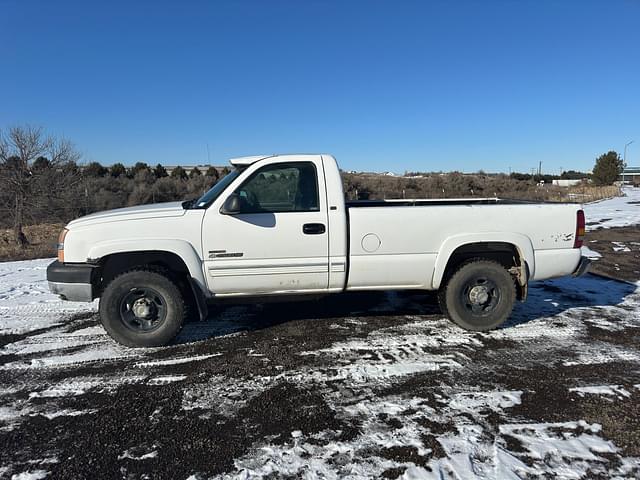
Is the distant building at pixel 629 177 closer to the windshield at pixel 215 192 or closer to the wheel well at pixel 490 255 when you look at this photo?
the wheel well at pixel 490 255

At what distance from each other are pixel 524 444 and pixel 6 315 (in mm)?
6211

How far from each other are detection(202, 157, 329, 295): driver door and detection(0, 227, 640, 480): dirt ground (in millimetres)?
698

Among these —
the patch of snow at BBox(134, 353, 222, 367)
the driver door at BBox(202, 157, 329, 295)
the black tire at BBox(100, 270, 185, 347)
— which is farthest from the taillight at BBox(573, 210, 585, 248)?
the black tire at BBox(100, 270, 185, 347)

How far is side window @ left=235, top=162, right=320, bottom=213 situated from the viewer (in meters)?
4.37

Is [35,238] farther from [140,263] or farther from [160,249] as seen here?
[160,249]

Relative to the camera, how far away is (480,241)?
4531 mm

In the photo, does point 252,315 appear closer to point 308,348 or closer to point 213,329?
point 213,329

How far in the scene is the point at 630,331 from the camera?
15.5 feet

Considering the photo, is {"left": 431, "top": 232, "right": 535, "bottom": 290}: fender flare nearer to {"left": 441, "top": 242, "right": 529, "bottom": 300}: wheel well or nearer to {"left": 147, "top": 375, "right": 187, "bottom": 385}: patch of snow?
{"left": 441, "top": 242, "right": 529, "bottom": 300}: wheel well

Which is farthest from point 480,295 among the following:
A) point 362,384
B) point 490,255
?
point 362,384

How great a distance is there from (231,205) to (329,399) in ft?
6.90

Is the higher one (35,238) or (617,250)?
(35,238)

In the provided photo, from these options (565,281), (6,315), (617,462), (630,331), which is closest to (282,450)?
(617,462)

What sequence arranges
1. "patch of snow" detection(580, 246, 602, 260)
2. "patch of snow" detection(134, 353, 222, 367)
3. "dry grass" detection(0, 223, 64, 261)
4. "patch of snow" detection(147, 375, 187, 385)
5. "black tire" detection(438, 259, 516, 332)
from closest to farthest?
1. "patch of snow" detection(147, 375, 187, 385)
2. "patch of snow" detection(134, 353, 222, 367)
3. "black tire" detection(438, 259, 516, 332)
4. "patch of snow" detection(580, 246, 602, 260)
5. "dry grass" detection(0, 223, 64, 261)
